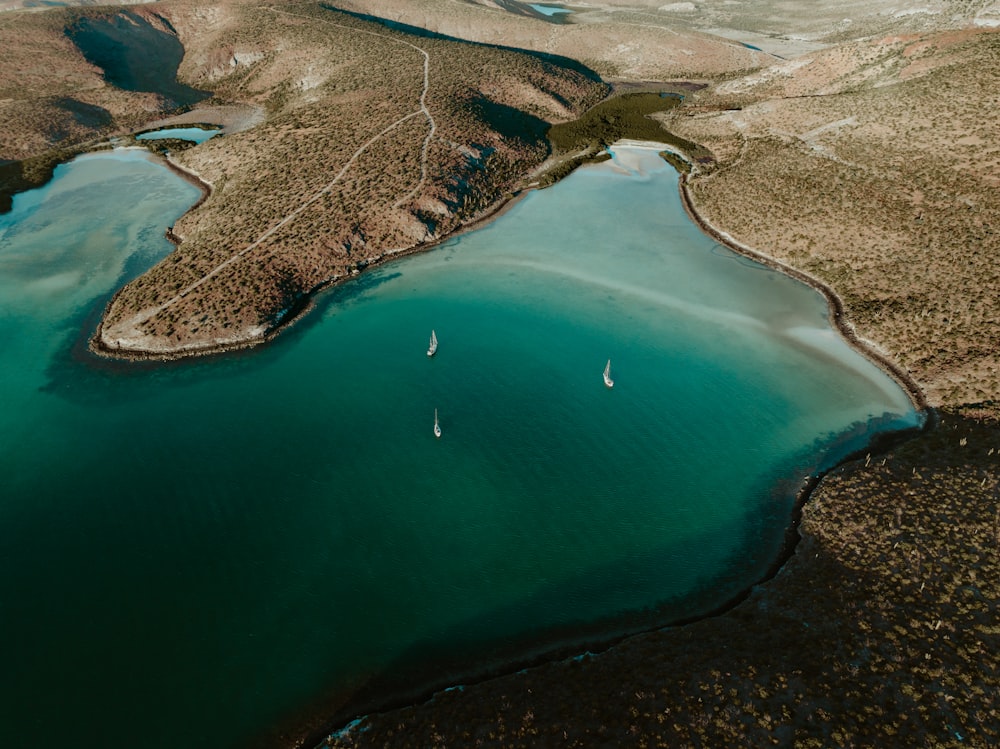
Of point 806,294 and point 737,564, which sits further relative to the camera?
point 806,294

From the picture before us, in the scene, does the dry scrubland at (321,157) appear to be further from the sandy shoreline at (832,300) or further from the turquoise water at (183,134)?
the sandy shoreline at (832,300)

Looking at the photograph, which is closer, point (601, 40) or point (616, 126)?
point (616, 126)

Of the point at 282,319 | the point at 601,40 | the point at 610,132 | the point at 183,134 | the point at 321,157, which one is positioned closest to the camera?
the point at 282,319

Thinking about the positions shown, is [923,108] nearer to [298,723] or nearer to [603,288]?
[603,288]

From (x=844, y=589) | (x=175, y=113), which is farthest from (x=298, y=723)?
(x=175, y=113)

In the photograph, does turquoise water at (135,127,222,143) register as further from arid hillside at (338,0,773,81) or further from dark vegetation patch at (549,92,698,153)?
arid hillside at (338,0,773,81)

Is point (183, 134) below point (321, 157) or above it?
below

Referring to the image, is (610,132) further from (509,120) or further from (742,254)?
(742,254)

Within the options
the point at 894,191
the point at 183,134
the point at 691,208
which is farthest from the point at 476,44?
the point at 894,191
